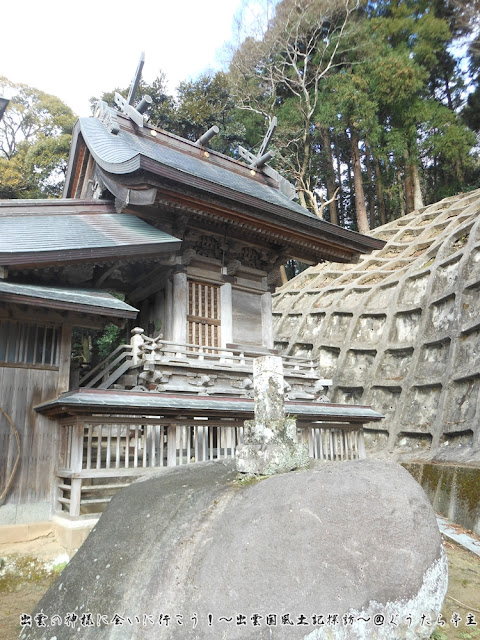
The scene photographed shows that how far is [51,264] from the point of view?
795 cm

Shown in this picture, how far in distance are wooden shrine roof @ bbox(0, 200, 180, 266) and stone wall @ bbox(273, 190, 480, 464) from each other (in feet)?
28.6

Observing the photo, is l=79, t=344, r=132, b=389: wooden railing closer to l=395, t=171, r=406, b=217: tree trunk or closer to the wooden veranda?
the wooden veranda

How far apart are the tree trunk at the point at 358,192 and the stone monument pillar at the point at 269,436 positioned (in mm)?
23467

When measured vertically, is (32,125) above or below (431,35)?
below

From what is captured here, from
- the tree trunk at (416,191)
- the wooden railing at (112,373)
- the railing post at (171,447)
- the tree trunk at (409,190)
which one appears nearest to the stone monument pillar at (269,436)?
the railing post at (171,447)

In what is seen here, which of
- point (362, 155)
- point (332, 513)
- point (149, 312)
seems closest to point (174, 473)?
point (332, 513)

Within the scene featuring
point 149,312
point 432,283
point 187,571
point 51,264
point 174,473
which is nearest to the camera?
point 187,571

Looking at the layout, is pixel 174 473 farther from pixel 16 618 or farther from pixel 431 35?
pixel 431 35

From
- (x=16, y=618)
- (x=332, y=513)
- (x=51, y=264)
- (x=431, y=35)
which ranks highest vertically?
(x=431, y=35)

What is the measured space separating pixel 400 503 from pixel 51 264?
6508mm

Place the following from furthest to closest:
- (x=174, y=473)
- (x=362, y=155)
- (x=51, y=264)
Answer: (x=362, y=155) → (x=51, y=264) → (x=174, y=473)

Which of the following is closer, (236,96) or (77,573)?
(77,573)

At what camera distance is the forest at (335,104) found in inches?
1062

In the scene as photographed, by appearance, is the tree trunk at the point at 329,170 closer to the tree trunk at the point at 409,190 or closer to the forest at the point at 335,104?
the forest at the point at 335,104
